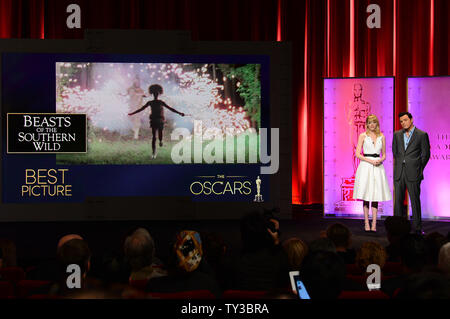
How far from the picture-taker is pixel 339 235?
11.0ft

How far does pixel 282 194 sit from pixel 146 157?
7.18 ft

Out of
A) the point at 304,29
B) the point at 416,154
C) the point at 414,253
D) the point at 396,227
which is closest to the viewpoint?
the point at 414,253

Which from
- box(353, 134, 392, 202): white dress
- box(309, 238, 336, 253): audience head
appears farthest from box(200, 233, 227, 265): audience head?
box(353, 134, 392, 202): white dress

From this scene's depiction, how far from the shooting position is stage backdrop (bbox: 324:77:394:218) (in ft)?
23.9

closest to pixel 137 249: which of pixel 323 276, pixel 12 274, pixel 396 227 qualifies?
pixel 12 274

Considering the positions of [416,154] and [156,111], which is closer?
[416,154]

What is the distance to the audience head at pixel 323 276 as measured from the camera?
1.65 m

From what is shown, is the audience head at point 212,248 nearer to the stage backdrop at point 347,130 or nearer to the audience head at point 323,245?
the audience head at point 323,245

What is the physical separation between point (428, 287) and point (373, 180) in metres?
5.10

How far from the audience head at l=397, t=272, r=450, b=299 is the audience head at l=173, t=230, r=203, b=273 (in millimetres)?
1181

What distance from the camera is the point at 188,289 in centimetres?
236

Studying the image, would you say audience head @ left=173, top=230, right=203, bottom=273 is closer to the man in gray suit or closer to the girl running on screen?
the man in gray suit

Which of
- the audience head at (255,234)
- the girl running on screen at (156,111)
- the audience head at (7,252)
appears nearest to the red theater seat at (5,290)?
the audience head at (7,252)

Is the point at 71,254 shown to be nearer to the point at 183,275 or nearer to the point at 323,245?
the point at 183,275
